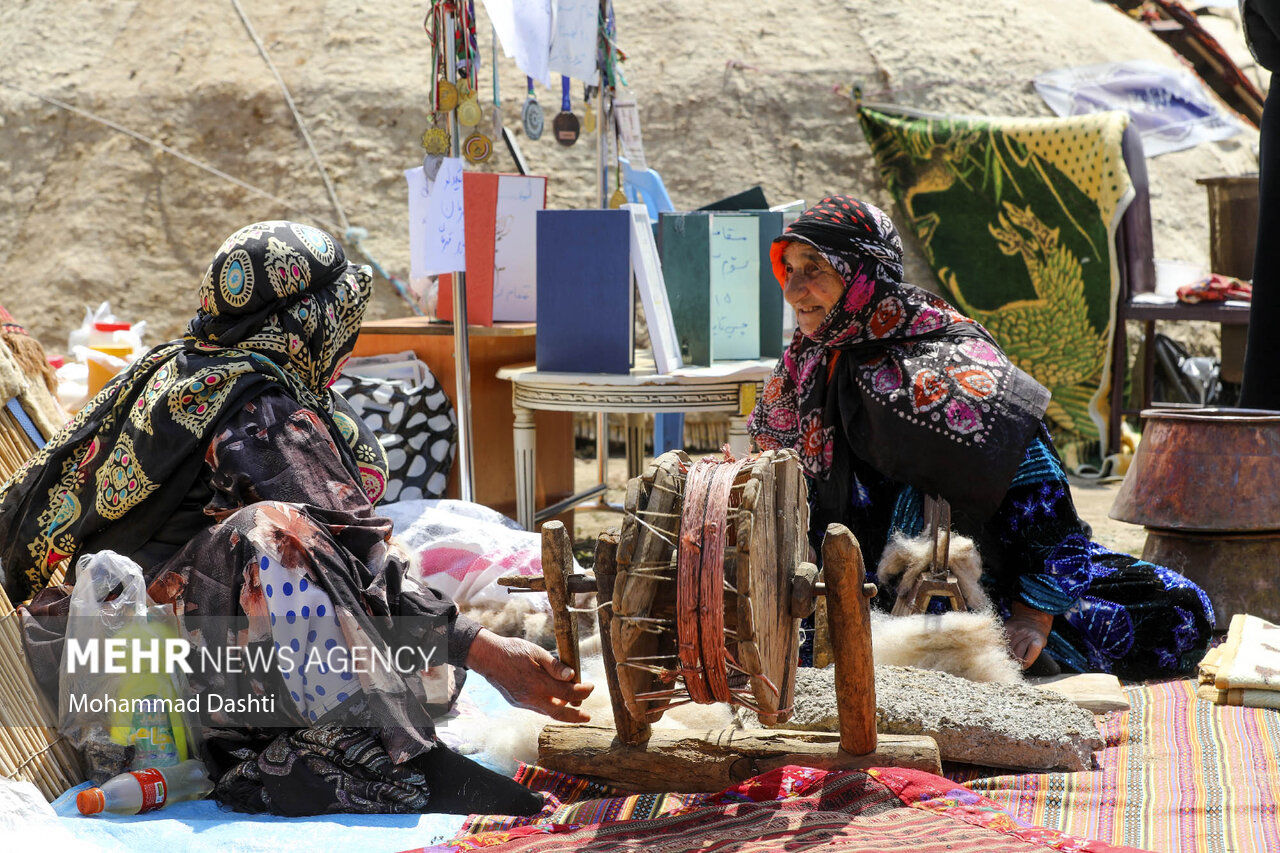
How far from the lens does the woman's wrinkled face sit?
3326mm

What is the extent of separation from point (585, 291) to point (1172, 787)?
268 centimetres

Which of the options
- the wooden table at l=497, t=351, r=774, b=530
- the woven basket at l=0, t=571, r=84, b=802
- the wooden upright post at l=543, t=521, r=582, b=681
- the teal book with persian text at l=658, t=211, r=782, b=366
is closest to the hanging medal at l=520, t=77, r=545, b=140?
the teal book with persian text at l=658, t=211, r=782, b=366

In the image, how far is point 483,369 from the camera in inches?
205

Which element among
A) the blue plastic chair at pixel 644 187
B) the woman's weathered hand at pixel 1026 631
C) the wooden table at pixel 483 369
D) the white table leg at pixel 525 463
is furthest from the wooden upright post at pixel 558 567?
the blue plastic chair at pixel 644 187

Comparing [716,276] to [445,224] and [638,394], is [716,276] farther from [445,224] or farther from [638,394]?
[445,224]

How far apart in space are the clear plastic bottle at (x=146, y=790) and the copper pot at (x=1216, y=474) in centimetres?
302

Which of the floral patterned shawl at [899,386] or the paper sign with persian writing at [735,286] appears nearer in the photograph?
the floral patterned shawl at [899,386]

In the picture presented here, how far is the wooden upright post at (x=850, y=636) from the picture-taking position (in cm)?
228

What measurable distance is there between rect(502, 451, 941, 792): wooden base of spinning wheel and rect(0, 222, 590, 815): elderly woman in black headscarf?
6.9 inches

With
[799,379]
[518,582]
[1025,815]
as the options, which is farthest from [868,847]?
[799,379]

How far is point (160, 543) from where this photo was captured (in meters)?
2.78

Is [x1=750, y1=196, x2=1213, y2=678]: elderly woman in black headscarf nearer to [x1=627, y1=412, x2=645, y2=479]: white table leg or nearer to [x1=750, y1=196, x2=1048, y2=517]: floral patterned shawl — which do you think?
[x1=750, y1=196, x2=1048, y2=517]: floral patterned shawl

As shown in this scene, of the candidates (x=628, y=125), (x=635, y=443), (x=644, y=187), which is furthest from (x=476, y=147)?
(x=635, y=443)

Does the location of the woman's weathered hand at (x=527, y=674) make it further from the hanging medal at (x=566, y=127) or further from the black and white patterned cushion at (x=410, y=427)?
the hanging medal at (x=566, y=127)
